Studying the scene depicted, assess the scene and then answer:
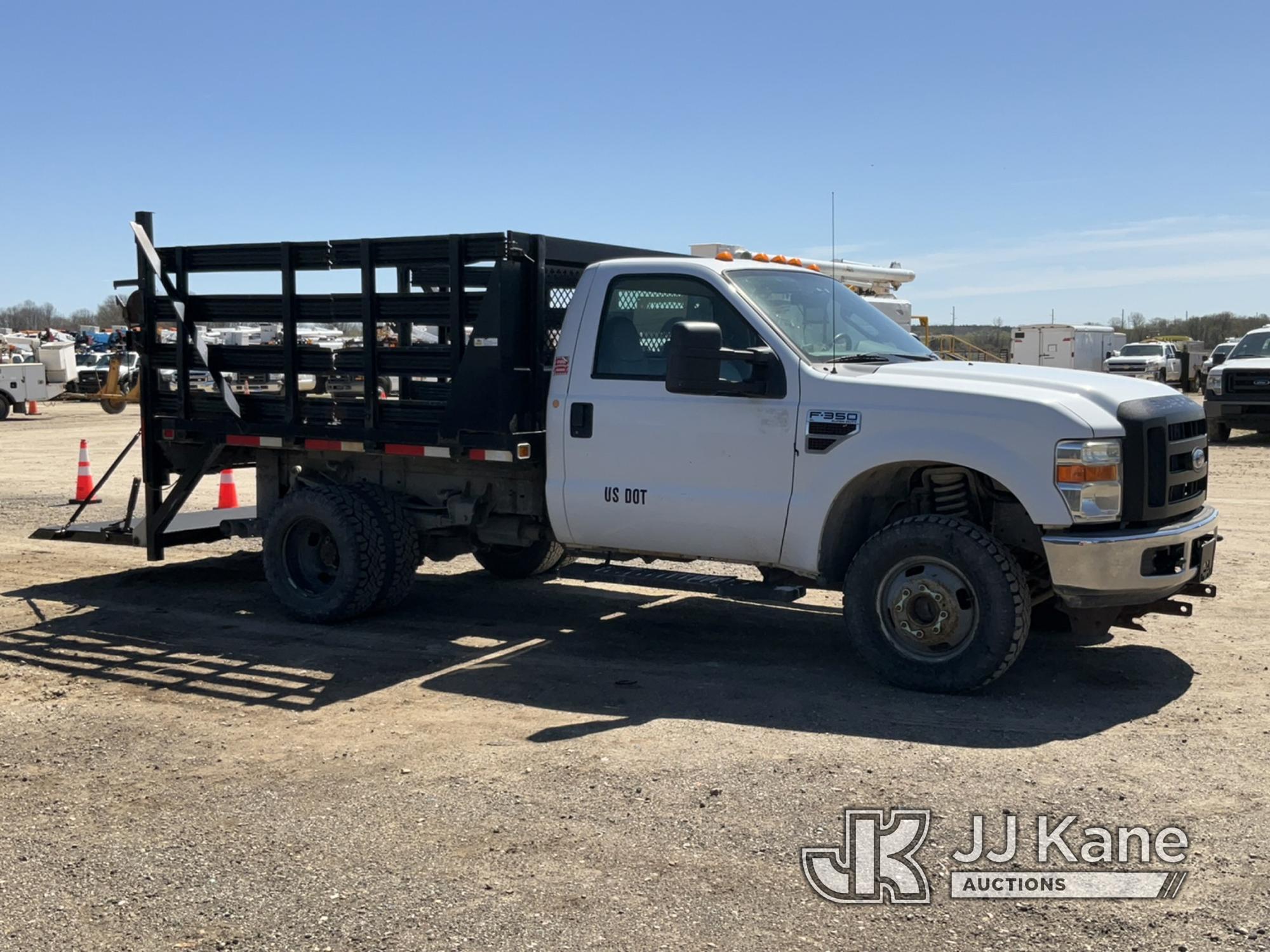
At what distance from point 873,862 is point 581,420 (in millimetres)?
3552

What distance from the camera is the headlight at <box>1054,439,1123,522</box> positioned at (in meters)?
6.09

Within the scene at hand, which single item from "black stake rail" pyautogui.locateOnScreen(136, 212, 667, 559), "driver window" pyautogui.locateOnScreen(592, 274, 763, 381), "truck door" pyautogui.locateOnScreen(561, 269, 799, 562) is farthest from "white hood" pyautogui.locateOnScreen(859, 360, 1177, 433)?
"black stake rail" pyautogui.locateOnScreen(136, 212, 667, 559)

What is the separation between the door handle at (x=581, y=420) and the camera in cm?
736

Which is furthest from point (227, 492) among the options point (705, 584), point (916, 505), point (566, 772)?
point (566, 772)

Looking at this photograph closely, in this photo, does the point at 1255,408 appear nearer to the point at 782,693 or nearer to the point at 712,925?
the point at 782,693

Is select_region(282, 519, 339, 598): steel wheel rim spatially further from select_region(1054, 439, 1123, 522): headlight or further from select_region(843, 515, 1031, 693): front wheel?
select_region(1054, 439, 1123, 522): headlight

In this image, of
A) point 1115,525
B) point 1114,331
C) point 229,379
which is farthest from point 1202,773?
point 1114,331

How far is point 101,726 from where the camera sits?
244 inches

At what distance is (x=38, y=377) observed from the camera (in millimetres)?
34969

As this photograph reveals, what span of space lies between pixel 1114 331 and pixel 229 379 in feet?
161

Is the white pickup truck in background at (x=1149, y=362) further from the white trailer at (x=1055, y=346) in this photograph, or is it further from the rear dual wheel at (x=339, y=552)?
the rear dual wheel at (x=339, y=552)

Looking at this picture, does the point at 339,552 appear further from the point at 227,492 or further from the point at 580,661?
the point at 227,492

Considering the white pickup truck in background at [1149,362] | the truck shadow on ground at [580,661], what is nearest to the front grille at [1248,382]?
the truck shadow on ground at [580,661]

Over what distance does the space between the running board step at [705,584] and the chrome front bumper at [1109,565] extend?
1405mm
